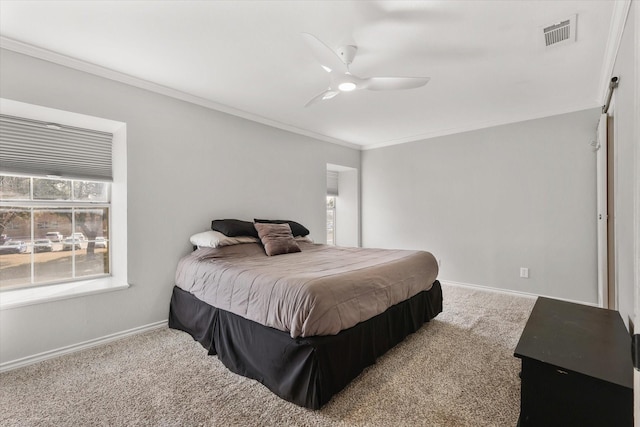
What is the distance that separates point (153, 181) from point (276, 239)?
1.34 meters

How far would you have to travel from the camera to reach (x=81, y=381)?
1.97 metres

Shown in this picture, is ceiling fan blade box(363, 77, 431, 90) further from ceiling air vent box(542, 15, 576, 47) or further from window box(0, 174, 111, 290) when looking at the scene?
window box(0, 174, 111, 290)

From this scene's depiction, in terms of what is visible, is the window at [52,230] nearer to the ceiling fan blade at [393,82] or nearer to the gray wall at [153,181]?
the gray wall at [153,181]

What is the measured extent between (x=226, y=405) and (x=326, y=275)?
0.97 metres

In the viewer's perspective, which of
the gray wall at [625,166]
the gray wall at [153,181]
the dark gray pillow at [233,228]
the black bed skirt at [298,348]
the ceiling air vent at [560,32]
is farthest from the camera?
the dark gray pillow at [233,228]

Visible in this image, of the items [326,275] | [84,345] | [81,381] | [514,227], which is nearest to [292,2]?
[326,275]

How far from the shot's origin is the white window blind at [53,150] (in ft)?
7.66

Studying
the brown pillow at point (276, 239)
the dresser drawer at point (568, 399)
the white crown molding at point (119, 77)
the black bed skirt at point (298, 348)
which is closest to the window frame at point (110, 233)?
the white crown molding at point (119, 77)

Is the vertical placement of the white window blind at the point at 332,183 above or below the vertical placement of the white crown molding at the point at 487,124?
below

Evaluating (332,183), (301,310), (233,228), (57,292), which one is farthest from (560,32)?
(57,292)

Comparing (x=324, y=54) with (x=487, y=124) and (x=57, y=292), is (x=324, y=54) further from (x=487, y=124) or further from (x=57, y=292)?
(x=487, y=124)

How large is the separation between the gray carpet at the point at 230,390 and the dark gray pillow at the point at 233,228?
1067 millimetres

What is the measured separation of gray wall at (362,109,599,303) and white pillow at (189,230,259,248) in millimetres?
2924

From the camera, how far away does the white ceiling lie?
71.1 inches
